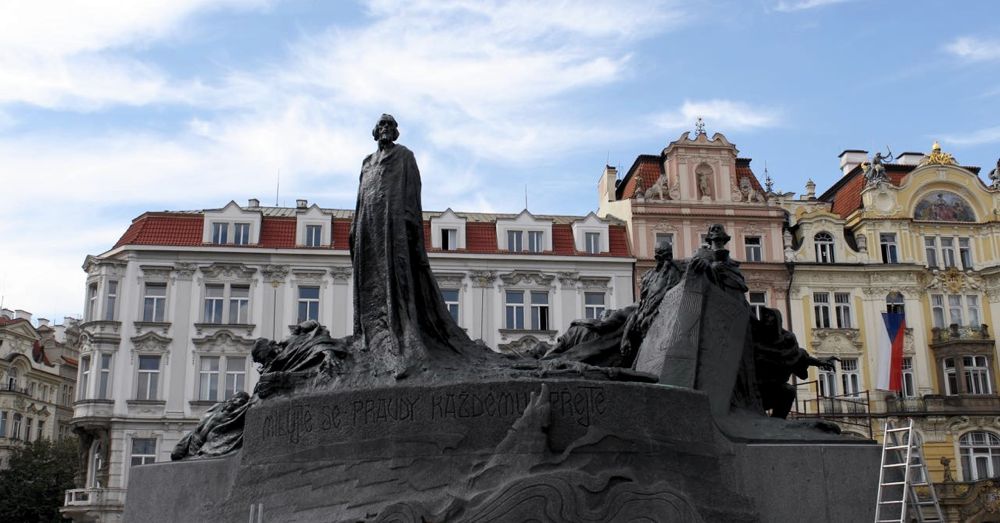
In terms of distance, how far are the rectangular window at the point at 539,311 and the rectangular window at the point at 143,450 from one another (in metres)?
13.4

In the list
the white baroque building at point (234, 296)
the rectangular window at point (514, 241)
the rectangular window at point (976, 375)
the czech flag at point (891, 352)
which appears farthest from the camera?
the rectangular window at point (976, 375)

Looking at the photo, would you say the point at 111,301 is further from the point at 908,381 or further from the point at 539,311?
the point at 908,381

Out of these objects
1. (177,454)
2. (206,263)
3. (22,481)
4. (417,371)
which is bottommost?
(22,481)

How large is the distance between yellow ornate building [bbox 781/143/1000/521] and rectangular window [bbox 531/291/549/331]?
9.30 m

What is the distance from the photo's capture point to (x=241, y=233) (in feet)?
125

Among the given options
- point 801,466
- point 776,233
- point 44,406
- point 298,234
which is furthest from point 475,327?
point 44,406

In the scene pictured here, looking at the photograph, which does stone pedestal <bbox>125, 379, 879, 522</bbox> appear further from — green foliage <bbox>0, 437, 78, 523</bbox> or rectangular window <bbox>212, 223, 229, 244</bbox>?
green foliage <bbox>0, 437, 78, 523</bbox>

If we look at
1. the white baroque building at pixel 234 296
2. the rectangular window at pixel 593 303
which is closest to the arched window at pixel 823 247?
the white baroque building at pixel 234 296

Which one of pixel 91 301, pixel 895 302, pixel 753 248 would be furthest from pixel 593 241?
pixel 91 301

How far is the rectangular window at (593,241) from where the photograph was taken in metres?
39.6

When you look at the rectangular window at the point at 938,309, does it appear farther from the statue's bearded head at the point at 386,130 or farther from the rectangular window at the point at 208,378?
the statue's bearded head at the point at 386,130

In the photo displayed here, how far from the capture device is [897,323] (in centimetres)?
3353

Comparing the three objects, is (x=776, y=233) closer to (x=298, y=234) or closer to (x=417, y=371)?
(x=298, y=234)

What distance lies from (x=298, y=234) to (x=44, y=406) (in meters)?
30.8
